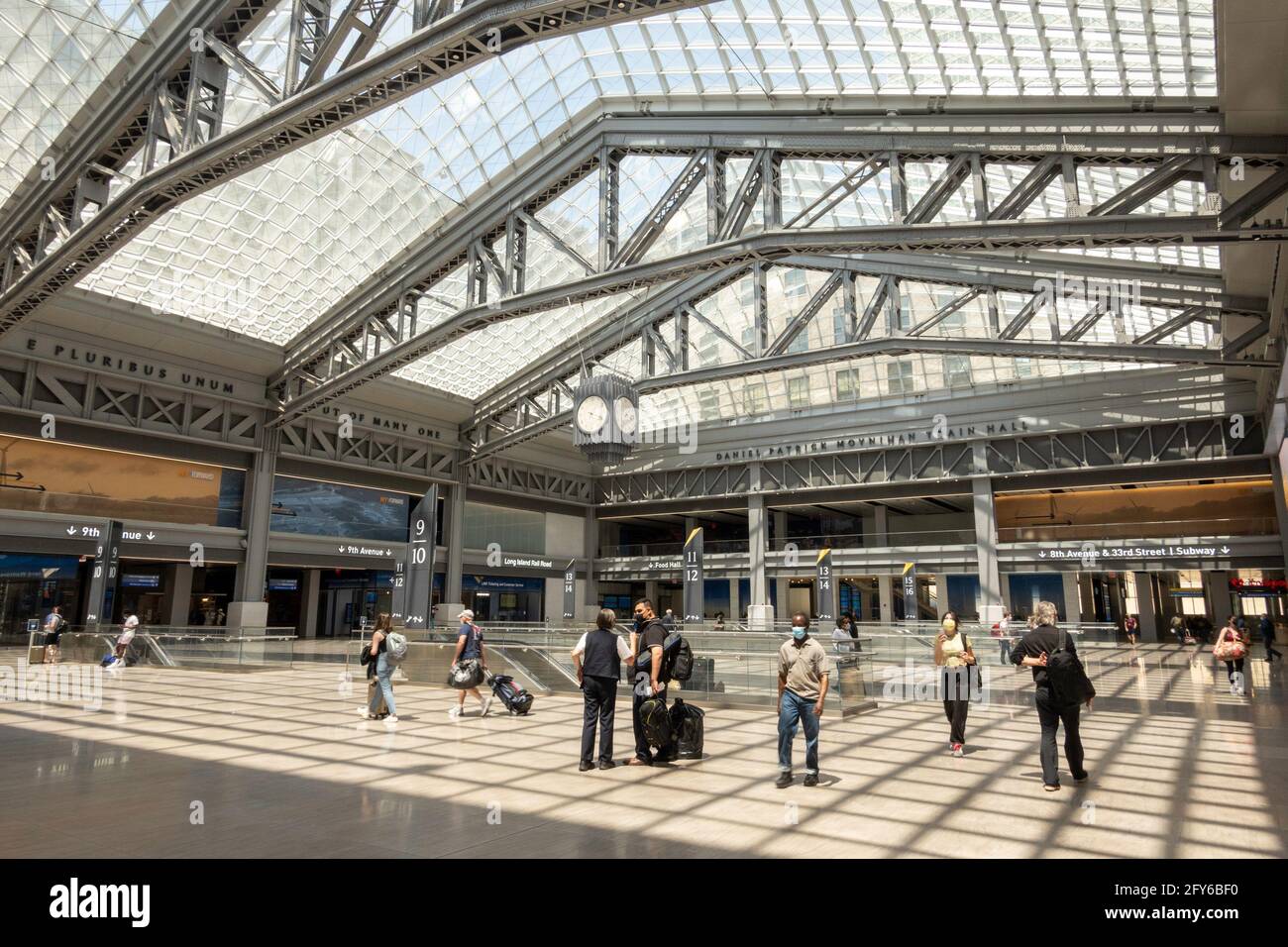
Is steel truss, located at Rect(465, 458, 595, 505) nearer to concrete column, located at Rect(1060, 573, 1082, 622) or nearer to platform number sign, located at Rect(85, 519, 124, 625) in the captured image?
platform number sign, located at Rect(85, 519, 124, 625)

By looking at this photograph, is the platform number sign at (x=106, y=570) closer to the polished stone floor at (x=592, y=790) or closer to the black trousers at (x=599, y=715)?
the polished stone floor at (x=592, y=790)

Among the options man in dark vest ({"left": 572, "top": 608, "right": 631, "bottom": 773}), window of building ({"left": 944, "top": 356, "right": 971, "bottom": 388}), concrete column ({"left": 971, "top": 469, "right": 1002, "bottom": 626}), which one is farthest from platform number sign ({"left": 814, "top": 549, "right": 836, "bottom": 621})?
man in dark vest ({"left": 572, "top": 608, "right": 631, "bottom": 773})

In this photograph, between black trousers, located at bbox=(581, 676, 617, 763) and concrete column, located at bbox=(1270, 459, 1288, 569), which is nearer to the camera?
black trousers, located at bbox=(581, 676, 617, 763)

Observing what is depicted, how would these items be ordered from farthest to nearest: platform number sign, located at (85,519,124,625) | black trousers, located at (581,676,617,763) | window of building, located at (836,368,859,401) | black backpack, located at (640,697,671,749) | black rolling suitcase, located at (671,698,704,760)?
window of building, located at (836,368,859,401), platform number sign, located at (85,519,124,625), black rolling suitcase, located at (671,698,704,760), black backpack, located at (640,697,671,749), black trousers, located at (581,676,617,763)

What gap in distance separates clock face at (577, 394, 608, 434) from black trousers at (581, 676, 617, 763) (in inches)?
580

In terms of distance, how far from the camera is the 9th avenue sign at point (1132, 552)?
33.7 m

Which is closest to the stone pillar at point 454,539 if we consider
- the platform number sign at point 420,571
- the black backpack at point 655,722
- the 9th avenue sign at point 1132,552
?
the platform number sign at point 420,571

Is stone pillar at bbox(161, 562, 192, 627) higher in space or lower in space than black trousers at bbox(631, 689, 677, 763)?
higher

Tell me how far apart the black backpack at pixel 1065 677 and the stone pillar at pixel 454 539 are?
121 ft

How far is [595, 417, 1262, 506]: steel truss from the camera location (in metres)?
34.3

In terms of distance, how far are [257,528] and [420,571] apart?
12.8 meters

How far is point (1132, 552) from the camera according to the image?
116 ft
